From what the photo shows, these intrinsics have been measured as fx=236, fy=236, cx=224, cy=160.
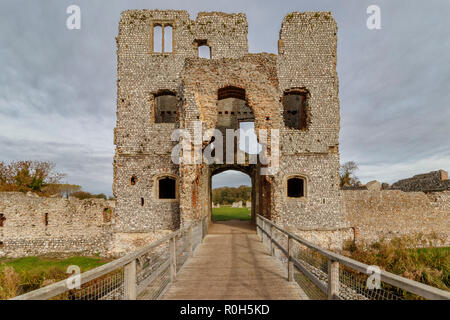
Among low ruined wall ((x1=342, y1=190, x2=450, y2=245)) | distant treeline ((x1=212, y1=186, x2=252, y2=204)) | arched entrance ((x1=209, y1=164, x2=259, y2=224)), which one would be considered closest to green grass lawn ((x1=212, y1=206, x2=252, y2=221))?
arched entrance ((x1=209, y1=164, x2=259, y2=224))

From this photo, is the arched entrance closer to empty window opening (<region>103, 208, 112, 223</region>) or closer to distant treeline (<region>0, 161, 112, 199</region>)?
empty window opening (<region>103, 208, 112, 223</region>)

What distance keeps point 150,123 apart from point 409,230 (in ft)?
55.6

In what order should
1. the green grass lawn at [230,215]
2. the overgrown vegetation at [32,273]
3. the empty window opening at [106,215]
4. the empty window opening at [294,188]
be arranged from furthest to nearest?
the green grass lawn at [230,215] < the empty window opening at [294,188] < the empty window opening at [106,215] < the overgrown vegetation at [32,273]

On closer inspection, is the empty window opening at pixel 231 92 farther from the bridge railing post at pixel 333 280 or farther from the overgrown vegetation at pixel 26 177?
the overgrown vegetation at pixel 26 177

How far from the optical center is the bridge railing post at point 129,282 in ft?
10.1

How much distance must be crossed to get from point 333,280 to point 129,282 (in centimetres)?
273

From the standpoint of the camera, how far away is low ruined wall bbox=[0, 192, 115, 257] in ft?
48.1

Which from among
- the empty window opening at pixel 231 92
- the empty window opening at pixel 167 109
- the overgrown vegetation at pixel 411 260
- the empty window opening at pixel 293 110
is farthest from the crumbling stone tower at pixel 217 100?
the empty window opening at pixel 167 109

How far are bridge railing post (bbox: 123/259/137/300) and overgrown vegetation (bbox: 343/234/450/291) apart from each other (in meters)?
8.79

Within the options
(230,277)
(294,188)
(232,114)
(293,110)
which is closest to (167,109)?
(232,114)

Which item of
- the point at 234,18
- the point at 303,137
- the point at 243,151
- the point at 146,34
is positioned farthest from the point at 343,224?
the point at 146,34

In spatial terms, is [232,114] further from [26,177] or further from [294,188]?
[26,177]

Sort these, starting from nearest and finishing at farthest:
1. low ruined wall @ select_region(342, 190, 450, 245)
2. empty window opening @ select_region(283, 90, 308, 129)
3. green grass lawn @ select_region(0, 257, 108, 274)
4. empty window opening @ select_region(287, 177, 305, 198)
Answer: green grass lawn @ select_region(0, 257, 108, 274) < low ruined wall @ select_region(342, 190, 450, 245) < empty window opening @ select_region(283, 90, 308, 129) < empty window opening @ select_region(287, 177, 305, 198)

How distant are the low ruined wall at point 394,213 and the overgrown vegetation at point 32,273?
1440 centimetres
